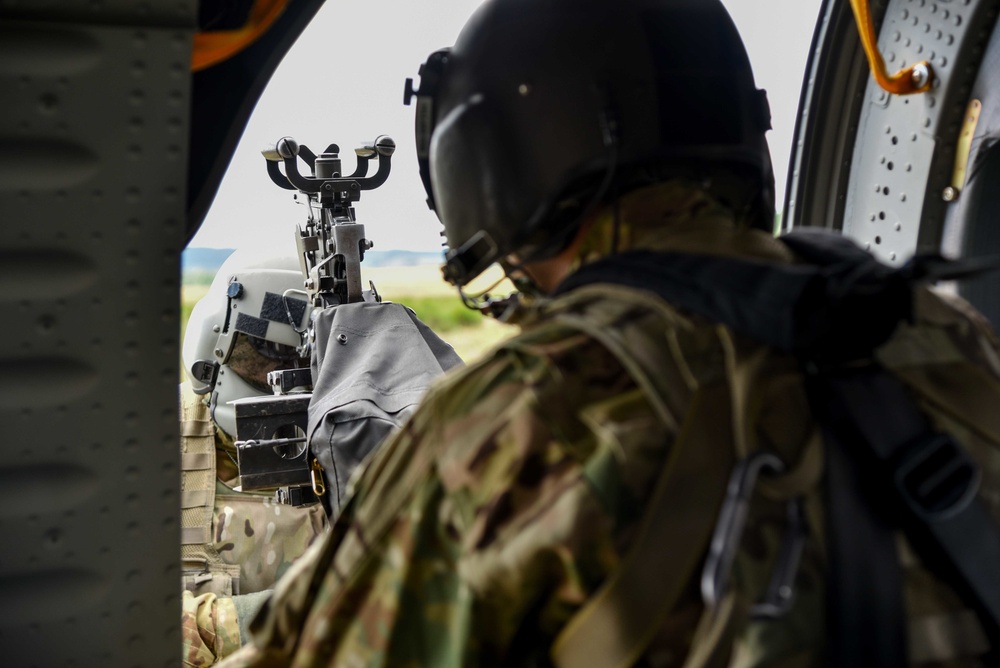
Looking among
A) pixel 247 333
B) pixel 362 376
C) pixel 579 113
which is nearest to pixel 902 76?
pixel 579 113

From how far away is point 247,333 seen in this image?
13.6ft

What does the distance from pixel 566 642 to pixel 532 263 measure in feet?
1.96

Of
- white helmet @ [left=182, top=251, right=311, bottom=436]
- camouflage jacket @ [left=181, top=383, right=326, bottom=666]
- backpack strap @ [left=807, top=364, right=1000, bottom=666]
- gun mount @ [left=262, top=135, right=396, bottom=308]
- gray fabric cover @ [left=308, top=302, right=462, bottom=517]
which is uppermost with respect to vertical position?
backpack strap @ [left=807, top=364, right=1000, bottom=666]

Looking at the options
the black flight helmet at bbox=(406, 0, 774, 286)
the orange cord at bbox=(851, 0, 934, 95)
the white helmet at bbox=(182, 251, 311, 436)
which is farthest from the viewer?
the white helmet at bbox=(182, 251, 311, 436)

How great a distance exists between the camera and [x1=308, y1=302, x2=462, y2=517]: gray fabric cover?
106 inches

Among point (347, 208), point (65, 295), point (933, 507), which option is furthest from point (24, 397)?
point (347, 208)

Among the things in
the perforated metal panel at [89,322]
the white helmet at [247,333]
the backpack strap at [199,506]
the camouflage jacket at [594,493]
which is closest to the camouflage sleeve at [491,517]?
the camouflage jacket at [594,493]

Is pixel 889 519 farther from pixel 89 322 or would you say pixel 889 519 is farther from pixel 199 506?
pixel 199 506

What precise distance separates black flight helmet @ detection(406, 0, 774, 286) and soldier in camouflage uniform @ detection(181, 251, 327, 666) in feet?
9.01

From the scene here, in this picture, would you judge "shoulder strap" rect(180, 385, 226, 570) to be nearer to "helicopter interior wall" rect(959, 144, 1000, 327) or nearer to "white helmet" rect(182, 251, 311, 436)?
"white helmet" rect(182, 251, 311, 436)

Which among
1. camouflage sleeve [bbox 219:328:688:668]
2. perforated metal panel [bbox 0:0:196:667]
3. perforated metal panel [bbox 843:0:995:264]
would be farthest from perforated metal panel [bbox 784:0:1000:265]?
perforated metal panel [bbox 0:0:196:667]

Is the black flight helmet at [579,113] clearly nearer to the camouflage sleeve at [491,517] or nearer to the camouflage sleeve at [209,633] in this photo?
the camouflage sleeve at [491,517]

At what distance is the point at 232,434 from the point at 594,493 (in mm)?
3434

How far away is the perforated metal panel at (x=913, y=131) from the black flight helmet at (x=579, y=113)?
1.12 meters
